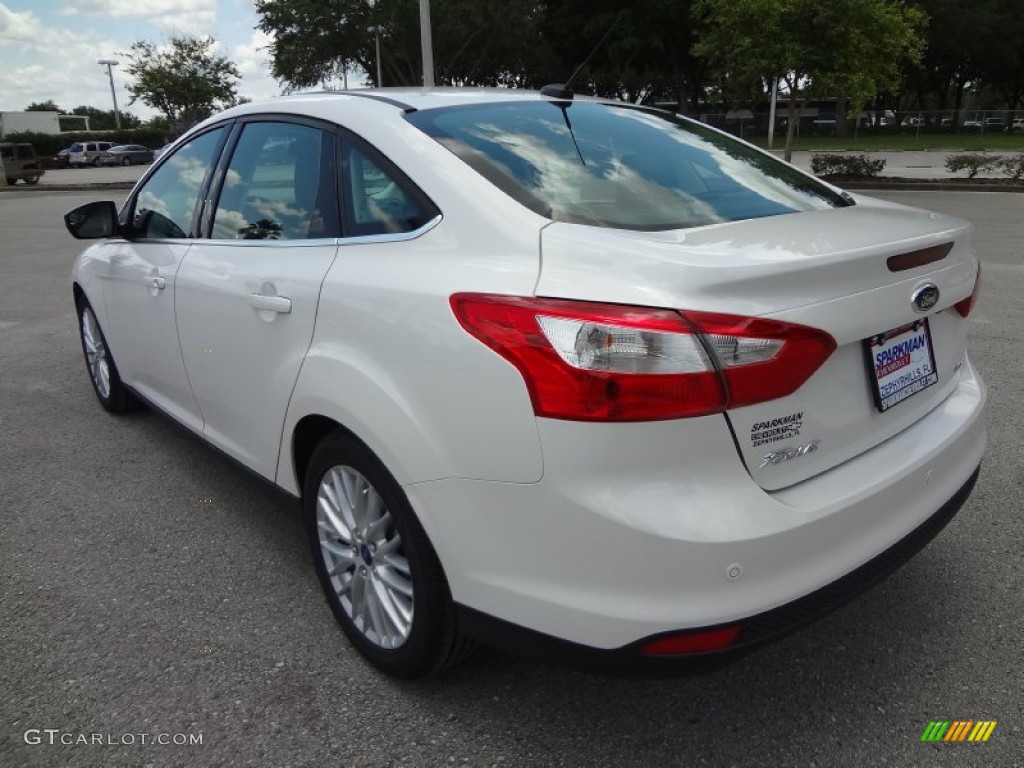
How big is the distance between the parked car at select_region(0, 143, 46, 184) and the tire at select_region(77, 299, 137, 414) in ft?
120

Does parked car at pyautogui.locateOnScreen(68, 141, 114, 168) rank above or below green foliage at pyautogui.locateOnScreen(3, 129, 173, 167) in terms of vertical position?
below

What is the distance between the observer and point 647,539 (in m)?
1.72

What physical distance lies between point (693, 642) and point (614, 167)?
1391 millimetres

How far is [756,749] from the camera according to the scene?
6.92ft

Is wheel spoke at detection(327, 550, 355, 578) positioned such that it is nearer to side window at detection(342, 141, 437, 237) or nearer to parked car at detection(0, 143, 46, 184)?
side window at detection(342, 141, 437, 237)

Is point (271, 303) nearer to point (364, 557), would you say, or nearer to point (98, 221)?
point (364, 557)

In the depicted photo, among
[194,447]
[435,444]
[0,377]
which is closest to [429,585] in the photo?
[435,444]

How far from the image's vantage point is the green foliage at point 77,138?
57625 mm


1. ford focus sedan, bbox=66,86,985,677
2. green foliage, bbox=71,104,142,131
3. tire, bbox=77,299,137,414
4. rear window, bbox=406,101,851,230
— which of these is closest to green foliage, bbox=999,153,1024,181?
rear window, bbox=406,101,851,230

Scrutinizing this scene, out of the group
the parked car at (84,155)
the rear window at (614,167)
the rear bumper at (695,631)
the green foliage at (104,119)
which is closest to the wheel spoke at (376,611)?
the rear bumper at (695,631)

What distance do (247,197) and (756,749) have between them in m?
2.44

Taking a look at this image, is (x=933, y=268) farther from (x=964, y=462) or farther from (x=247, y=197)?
(x=247, y=197)

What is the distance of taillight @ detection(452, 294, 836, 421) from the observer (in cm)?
171

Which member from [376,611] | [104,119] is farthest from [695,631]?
[104,119]
